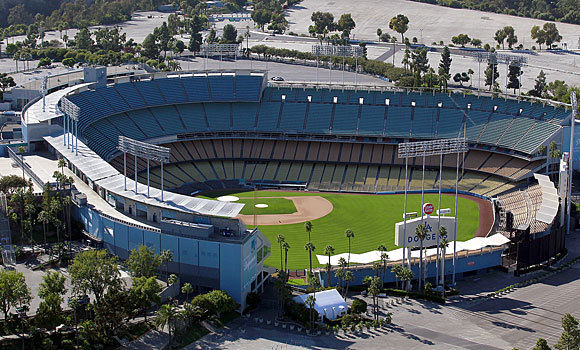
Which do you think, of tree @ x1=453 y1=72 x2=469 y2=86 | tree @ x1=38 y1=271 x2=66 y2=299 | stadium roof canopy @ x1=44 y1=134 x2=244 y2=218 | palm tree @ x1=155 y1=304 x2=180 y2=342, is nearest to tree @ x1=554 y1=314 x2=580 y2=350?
palm tree @ x1=155 y1=304 x2=180 y2=342

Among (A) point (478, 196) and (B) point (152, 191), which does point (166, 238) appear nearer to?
(B) point (152, 191)

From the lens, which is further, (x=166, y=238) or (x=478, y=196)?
(x=478, y=196)

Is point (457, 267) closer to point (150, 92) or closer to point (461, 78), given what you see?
point (150, 92)

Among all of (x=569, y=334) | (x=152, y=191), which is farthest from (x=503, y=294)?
(x=152, y=191)

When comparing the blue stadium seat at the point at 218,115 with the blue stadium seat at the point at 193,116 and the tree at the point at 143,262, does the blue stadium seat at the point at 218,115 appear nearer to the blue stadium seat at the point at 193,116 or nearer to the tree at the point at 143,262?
the blue stadium seat at the point at 193,116

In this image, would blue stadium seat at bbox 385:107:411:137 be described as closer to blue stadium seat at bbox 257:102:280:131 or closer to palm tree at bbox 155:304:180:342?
blue stadium seat at bbox 257:102:280:131

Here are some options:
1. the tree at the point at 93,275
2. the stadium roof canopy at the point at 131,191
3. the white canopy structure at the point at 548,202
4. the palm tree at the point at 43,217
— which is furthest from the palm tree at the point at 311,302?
the white canopy structure at the point at 548,202

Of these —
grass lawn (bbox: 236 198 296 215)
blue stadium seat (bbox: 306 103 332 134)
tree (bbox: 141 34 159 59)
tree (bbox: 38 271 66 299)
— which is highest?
tree (bbox: 141 34 159 59)
